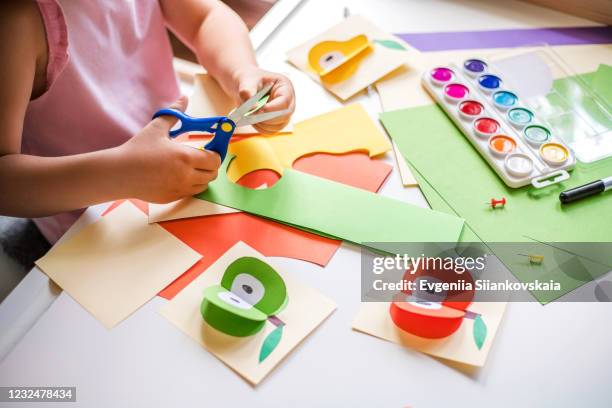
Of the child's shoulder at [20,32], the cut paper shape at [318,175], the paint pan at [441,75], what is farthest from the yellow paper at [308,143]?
the child's shoulder at [20,32]

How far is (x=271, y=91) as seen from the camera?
2.23 ft

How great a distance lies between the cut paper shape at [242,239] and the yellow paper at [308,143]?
72 millimetres

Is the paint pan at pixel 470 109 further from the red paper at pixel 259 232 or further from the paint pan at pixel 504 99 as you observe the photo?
the red paper at pixel 259 232

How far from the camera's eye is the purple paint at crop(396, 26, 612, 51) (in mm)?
786

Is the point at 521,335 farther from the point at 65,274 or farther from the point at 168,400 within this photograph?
the point at 65,274

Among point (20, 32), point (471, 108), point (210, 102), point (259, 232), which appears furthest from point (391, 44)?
point (20, 32)

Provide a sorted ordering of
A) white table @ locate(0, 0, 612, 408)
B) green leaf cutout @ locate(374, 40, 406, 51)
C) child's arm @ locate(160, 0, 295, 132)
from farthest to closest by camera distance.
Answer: green leaf cutout @ locate(374, 40, 406, 51)
child's arm @ locate(160, 0, 295, 132)
white table @ locate(0, 0, 612, 408)

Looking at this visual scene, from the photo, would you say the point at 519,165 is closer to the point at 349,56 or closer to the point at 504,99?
the point at 504,99

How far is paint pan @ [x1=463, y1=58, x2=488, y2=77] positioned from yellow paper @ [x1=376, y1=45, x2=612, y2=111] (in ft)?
0.06

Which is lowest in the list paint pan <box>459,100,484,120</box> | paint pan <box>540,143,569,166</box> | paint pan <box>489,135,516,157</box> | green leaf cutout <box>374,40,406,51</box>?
paint pan <box>540,143,569,166</box>

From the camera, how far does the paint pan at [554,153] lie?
2.04 ft

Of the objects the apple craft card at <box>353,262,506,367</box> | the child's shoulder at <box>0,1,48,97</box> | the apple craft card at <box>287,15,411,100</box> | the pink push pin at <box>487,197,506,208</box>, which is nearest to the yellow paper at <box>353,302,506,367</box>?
the apple craft card at <box>353,262,506,367</box>

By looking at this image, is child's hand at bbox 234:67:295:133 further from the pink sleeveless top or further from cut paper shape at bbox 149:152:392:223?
the pink sleeveless top

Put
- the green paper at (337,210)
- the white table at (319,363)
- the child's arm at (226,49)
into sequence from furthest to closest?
the child's arm at (226,49), the green paper at (337,210), the white table at (319,363)
